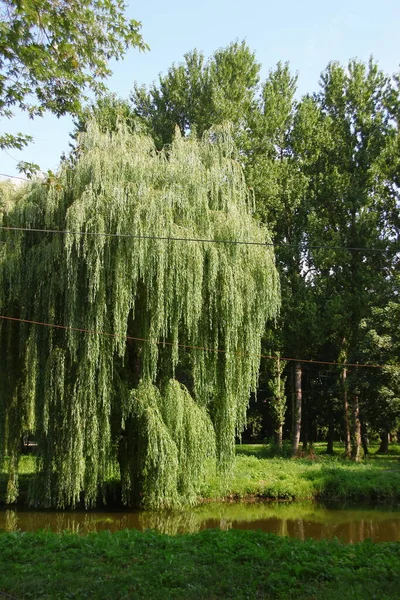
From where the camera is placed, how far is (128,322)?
41.8 ft

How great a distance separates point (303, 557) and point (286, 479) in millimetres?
10319

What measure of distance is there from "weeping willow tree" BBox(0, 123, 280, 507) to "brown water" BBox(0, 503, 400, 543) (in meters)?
0.38

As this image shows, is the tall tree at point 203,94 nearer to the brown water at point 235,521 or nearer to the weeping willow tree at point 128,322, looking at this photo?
the weeping willow tree at point 128,322

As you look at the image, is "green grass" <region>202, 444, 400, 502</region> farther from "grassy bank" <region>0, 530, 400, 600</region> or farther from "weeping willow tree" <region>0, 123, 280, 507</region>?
"grassy bank" <region>0, 530, 400, 600</region>

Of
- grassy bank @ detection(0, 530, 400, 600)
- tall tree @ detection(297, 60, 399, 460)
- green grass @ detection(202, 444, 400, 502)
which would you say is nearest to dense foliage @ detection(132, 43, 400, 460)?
tall tree @ detection(297, 60, 399, 460)

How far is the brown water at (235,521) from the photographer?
1106 cm

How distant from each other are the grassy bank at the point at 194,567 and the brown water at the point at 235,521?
279 centimetres

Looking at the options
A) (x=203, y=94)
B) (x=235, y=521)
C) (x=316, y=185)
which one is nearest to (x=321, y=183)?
(x=316, y=185)

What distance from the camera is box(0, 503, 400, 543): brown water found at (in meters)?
11.1

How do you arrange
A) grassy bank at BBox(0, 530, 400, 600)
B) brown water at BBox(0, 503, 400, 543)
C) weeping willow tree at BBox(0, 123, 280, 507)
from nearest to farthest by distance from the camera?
grassy bank at BBox(0, 530, 400, 600) → brown water at BBox(0, 503, 400, 543) → weeping willow tree at BBox(0, 123, 280, 507)

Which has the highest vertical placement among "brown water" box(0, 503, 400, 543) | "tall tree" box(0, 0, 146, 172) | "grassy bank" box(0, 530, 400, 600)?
"tall tree" box(0, 0, 146, 172)

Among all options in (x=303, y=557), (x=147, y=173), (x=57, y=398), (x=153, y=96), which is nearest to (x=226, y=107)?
(x=153, y=96)

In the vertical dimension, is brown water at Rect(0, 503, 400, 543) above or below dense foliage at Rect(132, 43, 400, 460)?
below

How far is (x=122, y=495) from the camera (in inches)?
493
